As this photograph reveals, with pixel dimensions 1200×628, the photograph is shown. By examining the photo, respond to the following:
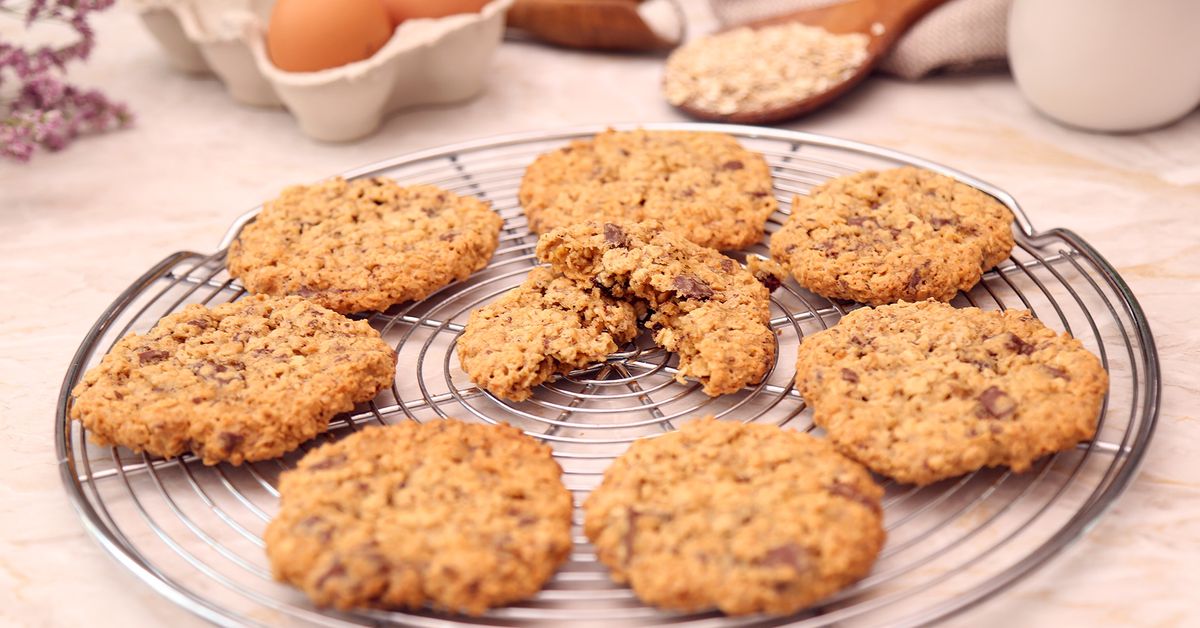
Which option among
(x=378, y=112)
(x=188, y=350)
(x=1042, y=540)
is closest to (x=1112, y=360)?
(x=1042, y=540)

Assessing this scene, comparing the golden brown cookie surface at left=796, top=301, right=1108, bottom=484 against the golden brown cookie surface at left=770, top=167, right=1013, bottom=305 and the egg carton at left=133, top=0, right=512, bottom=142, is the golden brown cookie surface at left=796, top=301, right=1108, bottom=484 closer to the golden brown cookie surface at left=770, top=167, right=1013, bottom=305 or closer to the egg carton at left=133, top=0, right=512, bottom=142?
the golden brown cookie surface at left=770, top=167, right=1013, bottom=305

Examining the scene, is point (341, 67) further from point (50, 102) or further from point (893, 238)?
point (893, 238)

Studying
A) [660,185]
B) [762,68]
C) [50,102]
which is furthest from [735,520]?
[50,102]

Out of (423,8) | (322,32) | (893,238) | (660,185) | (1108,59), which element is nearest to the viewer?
(893,238)

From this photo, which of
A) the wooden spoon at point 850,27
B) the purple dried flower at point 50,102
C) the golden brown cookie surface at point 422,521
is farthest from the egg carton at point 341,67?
the golden brown cookie surface at point 422,521

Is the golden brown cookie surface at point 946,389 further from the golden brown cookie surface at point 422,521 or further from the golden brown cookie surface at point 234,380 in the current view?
the golden brown cookie surface at point 234,380

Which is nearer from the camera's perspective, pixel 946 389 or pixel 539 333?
pixel 946 389
